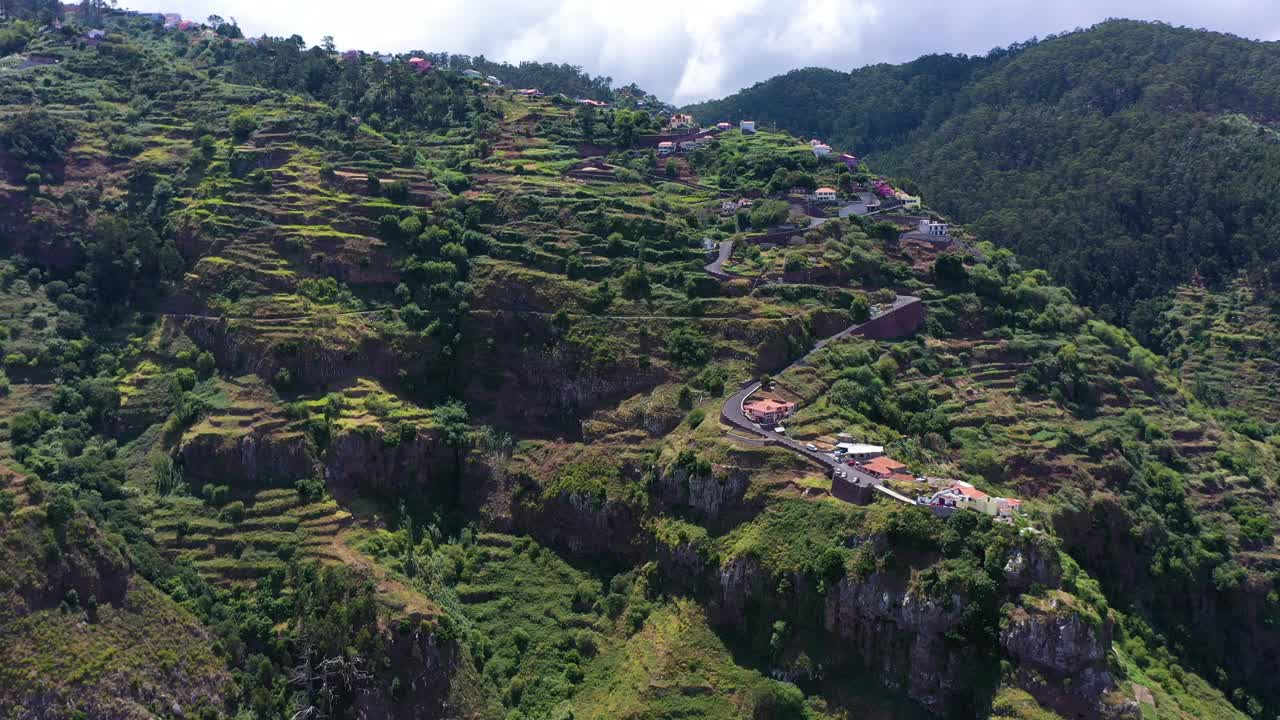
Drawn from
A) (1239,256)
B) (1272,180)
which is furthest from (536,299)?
(1272,180)

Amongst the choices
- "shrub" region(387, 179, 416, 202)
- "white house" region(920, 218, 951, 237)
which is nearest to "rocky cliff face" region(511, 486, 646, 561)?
"shrub" region(387, 179, 416, 202)

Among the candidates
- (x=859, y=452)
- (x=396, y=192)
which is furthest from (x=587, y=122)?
(x=859, y=452)

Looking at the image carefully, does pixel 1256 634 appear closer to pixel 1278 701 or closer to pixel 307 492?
pixel 1278 701

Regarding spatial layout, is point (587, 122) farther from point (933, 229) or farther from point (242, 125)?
point (933, 229)

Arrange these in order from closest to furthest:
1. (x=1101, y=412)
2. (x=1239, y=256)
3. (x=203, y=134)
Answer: (x=1101, y=412) < (x=203, y=134) < (x=1239, y=256)

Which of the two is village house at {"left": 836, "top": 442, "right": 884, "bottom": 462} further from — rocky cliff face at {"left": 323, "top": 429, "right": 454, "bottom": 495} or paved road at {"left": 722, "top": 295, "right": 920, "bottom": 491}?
rocky cliff face at {"left": 323, "top": 429, "right": 454, "bottom": 495}
